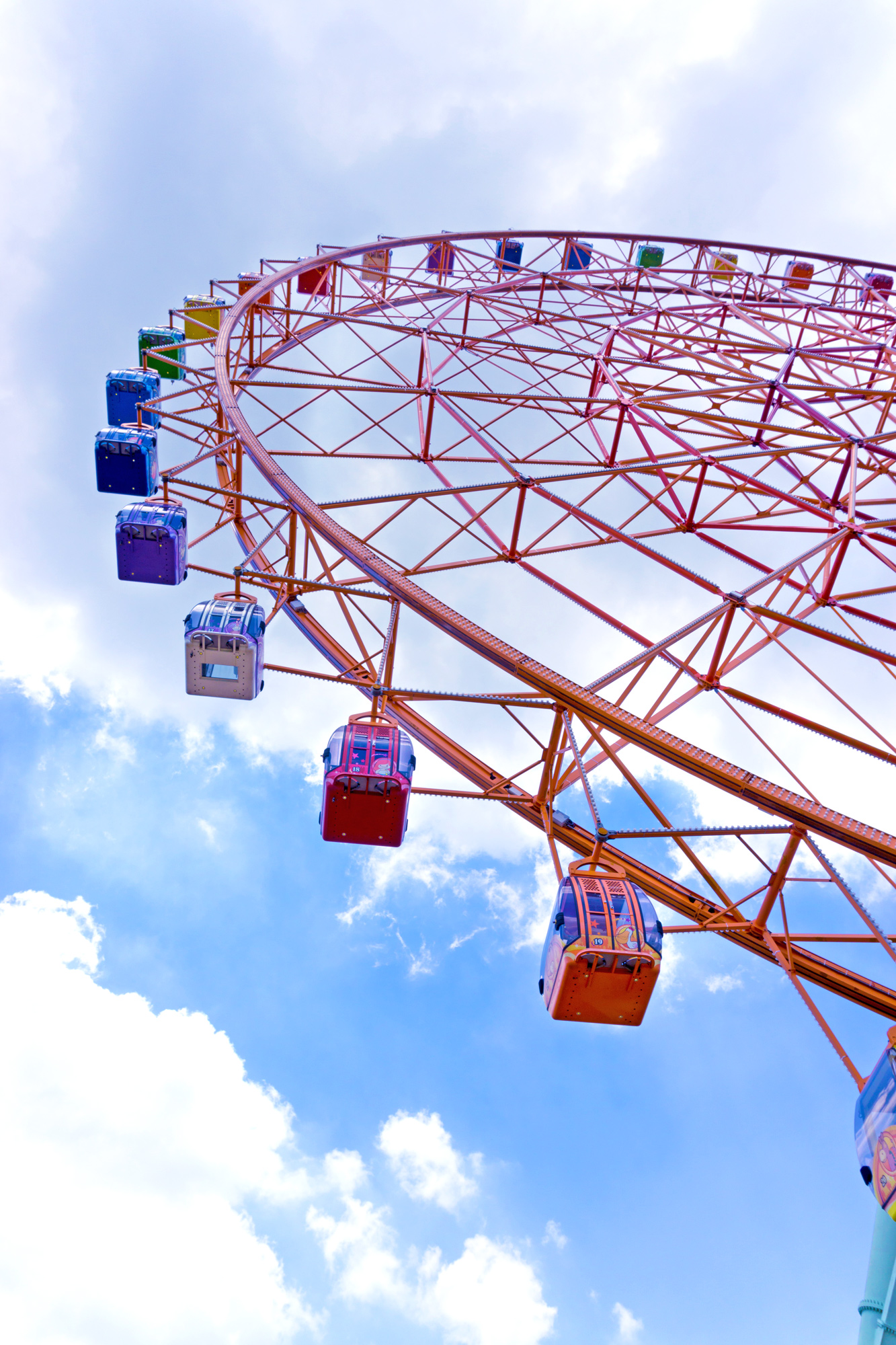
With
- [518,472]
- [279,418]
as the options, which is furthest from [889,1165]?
[279,418]

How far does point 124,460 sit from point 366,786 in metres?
11.9

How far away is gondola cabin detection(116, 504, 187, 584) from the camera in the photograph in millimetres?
16688

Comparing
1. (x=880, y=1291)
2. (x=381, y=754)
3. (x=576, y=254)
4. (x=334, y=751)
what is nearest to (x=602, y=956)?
(x=381, y=754)

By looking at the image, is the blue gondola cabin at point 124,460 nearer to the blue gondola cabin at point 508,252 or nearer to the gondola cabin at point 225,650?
the gondola cabin at point 225,650

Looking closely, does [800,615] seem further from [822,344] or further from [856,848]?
[822,344]

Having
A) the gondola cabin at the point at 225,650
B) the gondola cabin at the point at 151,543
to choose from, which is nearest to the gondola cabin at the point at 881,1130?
the gondola cabin at the point at 225,650

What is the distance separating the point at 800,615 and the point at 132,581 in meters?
14.3

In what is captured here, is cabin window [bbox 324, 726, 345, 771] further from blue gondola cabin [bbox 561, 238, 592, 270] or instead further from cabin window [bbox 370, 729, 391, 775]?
blue gondola cabin [bbox 561, 238, 592, 270]

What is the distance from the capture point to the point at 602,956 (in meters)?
9.62

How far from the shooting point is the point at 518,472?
1644 centimetres

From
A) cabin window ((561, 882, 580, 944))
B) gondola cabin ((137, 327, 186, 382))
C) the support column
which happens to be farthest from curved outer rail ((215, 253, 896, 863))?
gondola cabin ((137, 327, 186, 382))

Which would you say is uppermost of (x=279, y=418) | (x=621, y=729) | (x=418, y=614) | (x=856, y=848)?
(x=279, y=418)

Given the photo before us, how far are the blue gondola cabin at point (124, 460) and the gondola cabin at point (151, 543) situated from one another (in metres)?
2.58

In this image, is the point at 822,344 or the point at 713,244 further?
the point at 713,244
